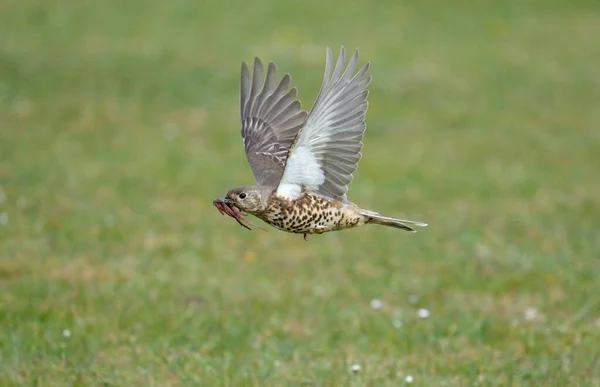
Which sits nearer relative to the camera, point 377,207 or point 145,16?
point 377,207

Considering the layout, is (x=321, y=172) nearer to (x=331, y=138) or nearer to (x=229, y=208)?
(x=331, y=138)

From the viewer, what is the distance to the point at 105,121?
1171 centimetres

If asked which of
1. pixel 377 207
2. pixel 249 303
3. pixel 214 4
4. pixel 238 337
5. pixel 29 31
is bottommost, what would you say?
pixel 238 337

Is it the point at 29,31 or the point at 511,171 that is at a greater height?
the point at 29,31

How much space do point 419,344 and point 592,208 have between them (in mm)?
4329

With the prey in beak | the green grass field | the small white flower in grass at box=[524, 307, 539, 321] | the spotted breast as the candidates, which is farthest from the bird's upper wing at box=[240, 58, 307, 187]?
the small white flower in grass at box=[524, 307, 539, 321]

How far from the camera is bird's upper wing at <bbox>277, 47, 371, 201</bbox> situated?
14.3 feet

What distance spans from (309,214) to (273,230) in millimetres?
4453

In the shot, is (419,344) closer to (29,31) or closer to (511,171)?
(511,171)

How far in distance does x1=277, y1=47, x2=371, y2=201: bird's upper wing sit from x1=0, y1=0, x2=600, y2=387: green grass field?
1.14 meters

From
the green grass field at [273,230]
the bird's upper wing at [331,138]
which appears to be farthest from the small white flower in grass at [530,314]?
the bird's upper wing at [331,138]

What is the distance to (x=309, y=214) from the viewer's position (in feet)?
14.3

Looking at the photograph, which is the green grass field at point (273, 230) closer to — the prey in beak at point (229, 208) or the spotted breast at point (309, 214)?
Answer: the spotted breast at point (309, 214)

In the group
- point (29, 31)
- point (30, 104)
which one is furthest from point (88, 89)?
point (29, 31)
